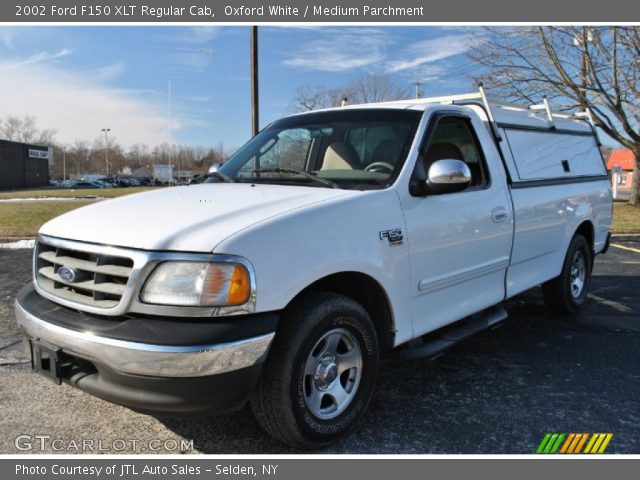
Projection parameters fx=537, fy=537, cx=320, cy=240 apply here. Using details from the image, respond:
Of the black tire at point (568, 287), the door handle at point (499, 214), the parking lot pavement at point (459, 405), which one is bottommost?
the parking lot pavement at point (459, 405)

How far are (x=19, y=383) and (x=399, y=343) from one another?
108 inches

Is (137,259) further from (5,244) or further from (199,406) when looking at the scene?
(5,244)

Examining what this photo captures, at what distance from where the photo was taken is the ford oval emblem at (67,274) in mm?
2781

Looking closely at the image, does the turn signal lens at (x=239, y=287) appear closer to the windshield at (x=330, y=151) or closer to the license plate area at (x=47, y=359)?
the license plate area at (x=47, y=359)

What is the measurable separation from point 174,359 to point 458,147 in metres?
2.81

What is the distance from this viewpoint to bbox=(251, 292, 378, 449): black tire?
2.64 meters

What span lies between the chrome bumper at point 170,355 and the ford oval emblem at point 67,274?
36 centimetres

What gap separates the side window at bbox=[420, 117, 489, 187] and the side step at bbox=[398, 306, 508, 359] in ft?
3.40

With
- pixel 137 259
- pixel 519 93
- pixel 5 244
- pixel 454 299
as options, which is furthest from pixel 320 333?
pixel 519 93

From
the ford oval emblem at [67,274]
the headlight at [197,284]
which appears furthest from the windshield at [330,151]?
the ford oval emblem at [67,274]

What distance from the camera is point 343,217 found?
2.92 meters

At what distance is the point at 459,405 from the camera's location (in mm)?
3527

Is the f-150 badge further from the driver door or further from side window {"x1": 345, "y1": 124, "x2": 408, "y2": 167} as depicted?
side window {"x1": 345, "y1": 124, "x2": 408, "y2": 167}

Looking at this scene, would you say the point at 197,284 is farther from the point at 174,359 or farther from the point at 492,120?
the point at 492,120
